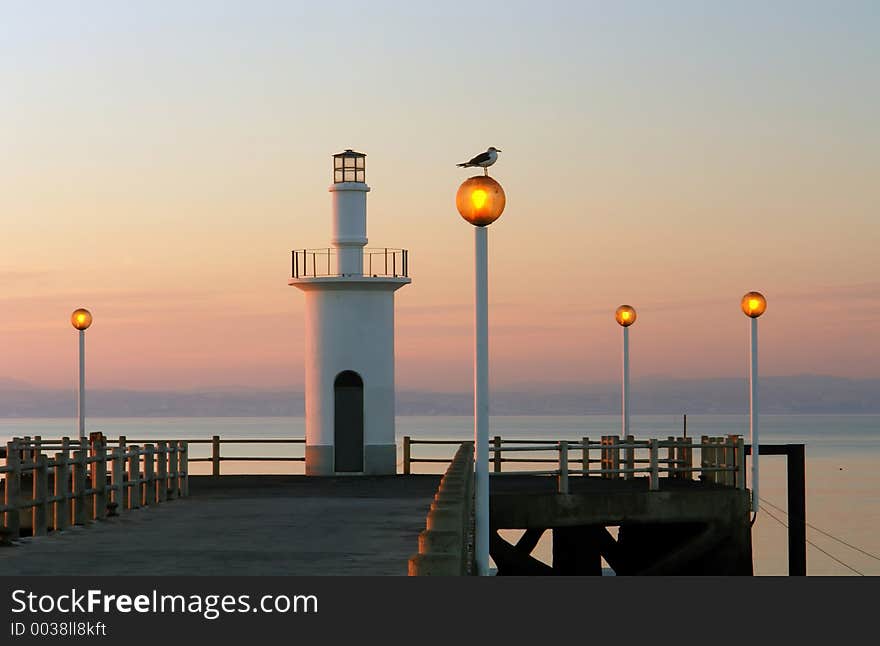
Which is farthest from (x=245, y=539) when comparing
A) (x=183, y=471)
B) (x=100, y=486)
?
(x=183, y=471)

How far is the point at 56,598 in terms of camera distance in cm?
1302

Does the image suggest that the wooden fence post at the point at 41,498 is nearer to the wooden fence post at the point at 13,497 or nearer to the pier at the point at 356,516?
the pier at the point at 356,516

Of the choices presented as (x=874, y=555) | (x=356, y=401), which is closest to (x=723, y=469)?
(x=356, y=401)

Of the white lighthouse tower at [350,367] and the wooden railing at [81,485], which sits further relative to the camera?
the white lighthouse tower at [350,367]

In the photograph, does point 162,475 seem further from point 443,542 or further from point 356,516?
point 443,542

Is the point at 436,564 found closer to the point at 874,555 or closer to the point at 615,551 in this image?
the point at 615,551

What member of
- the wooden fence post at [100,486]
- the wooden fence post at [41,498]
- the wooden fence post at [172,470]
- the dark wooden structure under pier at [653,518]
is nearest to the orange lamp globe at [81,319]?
the wooden fence post at [172,470]

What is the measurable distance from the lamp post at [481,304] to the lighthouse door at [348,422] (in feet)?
73.1

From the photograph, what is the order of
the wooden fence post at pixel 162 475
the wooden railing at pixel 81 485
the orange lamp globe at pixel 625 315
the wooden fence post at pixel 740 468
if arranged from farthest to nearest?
the orange lamp globe at pixel 625 315, the wooden fence post at pixel 740 468, the wooden fence post at pixel 162 475, the wooden railing at pixel 81 485

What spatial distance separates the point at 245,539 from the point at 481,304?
5.72 meters

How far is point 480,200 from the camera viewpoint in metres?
16.5

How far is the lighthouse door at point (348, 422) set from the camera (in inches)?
1547

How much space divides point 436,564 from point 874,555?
78168 millimetres

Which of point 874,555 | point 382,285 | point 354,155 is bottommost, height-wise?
point 874,555
